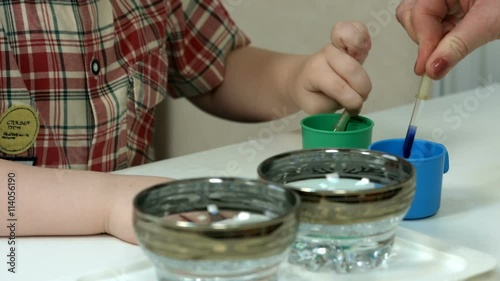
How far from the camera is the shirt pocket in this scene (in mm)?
1056

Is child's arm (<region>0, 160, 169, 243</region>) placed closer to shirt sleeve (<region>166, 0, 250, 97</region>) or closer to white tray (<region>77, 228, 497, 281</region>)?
white tray (<region>77, 228, 497, 281</region>)

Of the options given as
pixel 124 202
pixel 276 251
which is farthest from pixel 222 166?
pixel 276 251

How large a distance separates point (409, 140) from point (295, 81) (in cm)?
33

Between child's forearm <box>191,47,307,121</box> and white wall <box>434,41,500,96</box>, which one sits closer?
child's forearm <box>191,47,307,121</box>

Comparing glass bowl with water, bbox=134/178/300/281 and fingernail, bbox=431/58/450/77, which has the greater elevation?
fingernail, bbox=431/58/450/77

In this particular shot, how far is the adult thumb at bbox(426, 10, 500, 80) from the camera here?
0.74 metres

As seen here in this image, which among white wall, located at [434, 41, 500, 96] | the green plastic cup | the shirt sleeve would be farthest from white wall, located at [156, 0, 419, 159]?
the green plastic cup

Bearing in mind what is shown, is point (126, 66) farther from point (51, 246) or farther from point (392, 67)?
point (392, 67)

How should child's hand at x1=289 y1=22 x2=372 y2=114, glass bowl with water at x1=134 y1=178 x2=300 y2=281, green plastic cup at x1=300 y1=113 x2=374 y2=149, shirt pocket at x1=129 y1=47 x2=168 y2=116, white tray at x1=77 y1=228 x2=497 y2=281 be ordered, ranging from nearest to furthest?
glass bowl with water at x1=134 y1=178 x2=300 y2=281 → white tray at x1=77 y1=228 x2=497 y2=281 → green plastic cup at x1=300 y1=113 x2=374 y2=149 → child's hand at x1=289 y1=22 x2=372 y2=114 → shirt pocket at x1=129 y1=47 x2=168 y2=116

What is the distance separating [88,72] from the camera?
983 millimetres

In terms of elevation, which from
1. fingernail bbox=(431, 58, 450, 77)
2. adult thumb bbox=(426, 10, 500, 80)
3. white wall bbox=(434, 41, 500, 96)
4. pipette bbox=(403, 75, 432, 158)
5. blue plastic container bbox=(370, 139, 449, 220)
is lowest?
white wall bbox=(434, 41, 500, 96)

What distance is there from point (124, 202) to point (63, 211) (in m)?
0.05

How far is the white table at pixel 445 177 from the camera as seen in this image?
636 mm

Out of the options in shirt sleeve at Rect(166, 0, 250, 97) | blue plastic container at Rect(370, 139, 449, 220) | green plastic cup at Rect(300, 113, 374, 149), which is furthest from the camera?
shirt sleeve at Rect(166, 0, 250, 97)
